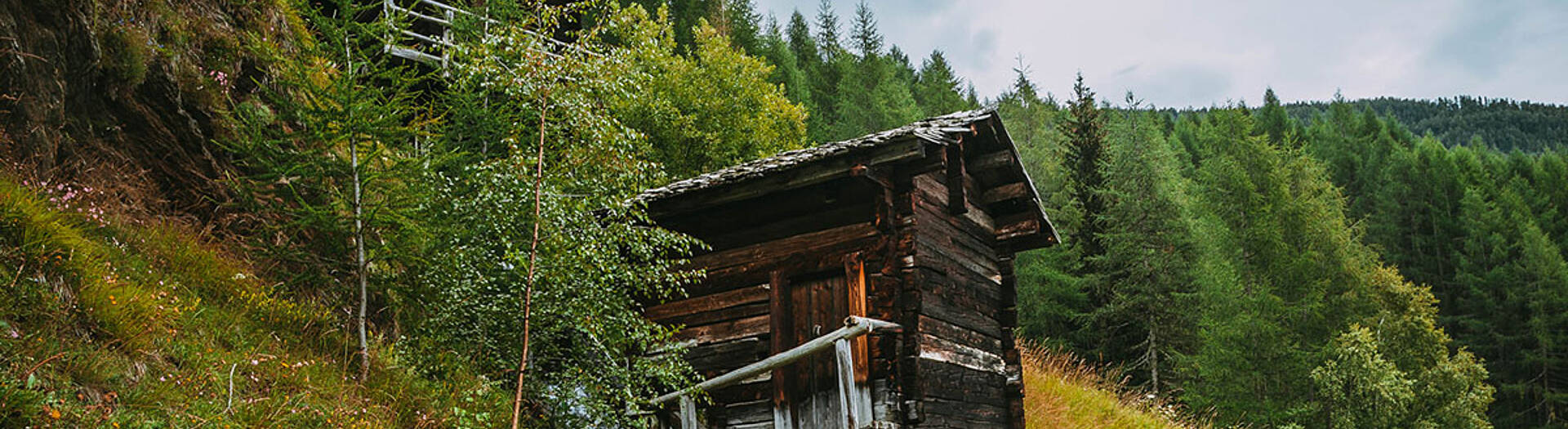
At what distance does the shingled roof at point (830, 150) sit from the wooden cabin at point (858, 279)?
0.06 ft

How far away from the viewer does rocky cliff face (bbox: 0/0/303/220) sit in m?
7.63

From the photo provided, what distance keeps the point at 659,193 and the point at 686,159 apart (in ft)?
42.6

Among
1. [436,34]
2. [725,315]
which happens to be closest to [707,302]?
[725,315]

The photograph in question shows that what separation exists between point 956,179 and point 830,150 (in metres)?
2.05

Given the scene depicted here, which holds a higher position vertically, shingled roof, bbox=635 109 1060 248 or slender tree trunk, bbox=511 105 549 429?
shingled roof, bbox=635 109 1060 248

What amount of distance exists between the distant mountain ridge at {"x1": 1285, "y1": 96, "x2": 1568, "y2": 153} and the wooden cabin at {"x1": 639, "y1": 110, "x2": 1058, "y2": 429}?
475 ft

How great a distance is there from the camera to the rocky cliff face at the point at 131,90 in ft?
25.0

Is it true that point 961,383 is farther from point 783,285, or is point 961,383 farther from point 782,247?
point 782,247

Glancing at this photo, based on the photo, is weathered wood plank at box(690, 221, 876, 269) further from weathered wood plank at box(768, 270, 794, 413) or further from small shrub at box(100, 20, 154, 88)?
small shrub at box(100, 20, 154, 88)

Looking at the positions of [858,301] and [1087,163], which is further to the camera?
[1087,163]

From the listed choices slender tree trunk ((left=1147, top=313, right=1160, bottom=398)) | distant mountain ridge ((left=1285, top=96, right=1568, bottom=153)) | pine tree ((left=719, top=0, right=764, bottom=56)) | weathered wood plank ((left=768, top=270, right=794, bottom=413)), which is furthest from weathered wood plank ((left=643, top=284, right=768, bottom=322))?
distant mountain ridge ((left=1285, top=96, right=1568, bottom=153))

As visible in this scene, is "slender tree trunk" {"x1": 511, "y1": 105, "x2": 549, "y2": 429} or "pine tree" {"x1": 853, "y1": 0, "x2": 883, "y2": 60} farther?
"pine tree" {"x1": 853, "y1": 0, "x2": 883, "y2": 60}

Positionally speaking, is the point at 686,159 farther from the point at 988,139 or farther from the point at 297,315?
the point at 297,315

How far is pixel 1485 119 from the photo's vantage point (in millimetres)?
145625
